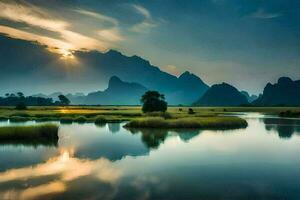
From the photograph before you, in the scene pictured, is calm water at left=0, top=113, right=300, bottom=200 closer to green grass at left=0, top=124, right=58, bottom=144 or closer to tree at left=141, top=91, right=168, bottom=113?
green grass at left=0, top=124, right=58, bottom=144

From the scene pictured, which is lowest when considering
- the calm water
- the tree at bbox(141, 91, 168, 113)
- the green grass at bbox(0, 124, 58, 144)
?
the calm water

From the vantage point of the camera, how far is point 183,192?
13.7 m

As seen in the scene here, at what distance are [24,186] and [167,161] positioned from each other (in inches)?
375

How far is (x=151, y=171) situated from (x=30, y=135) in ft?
58.2

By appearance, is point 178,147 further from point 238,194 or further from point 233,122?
point 233,122

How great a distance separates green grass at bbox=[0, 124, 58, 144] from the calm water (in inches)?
100

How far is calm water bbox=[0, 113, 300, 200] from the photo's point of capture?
44.8ft

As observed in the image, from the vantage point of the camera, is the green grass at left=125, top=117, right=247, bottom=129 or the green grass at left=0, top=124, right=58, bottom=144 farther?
the green grass at left=125, top=117, right=247, bottom=129

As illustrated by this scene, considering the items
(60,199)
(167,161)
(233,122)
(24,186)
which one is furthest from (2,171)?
(233,122)

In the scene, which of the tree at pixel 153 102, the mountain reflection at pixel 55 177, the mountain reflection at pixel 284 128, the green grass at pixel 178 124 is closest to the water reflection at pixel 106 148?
the mountain reflection at pixel 55 177

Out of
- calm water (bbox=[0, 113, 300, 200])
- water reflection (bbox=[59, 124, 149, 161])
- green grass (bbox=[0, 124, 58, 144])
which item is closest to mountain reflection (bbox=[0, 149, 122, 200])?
calm water (bbox=[0, 113, 300, 200])

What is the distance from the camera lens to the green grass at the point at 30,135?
31047mm

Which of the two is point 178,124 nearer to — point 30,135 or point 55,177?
point 30,135

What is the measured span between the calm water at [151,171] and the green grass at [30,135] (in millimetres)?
2547
